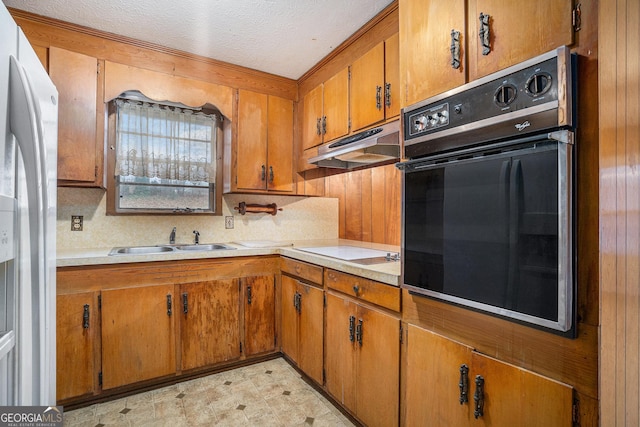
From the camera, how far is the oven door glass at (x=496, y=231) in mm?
914

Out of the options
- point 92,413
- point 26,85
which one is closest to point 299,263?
point 92,413

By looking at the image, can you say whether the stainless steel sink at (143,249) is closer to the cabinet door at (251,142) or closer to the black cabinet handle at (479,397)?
the cabinet door at (251,142)

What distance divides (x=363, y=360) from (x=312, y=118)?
6.28 feet

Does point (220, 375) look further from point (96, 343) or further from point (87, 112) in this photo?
point (87, 112)

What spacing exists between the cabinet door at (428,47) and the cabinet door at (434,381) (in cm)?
103

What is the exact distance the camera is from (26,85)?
77 cm

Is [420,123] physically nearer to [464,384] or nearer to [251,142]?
[464,384]

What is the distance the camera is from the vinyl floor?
186cm

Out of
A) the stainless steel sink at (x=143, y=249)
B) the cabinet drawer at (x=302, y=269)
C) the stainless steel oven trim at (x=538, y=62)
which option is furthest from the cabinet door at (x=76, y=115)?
the stainless steel oven trim at (x=538, y=62)

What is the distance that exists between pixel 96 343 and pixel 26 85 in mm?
1801

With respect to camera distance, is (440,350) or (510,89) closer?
(510,89)

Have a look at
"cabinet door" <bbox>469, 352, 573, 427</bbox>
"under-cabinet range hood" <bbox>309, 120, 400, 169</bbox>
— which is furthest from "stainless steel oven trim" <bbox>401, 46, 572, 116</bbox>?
"cabinet door" <bbox>469, 352, 573, 427</bbox>

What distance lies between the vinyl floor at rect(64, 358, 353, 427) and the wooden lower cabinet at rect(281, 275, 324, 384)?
169 millimetres

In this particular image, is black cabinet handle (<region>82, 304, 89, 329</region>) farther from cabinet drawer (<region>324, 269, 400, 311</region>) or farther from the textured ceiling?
the textured ceiling
